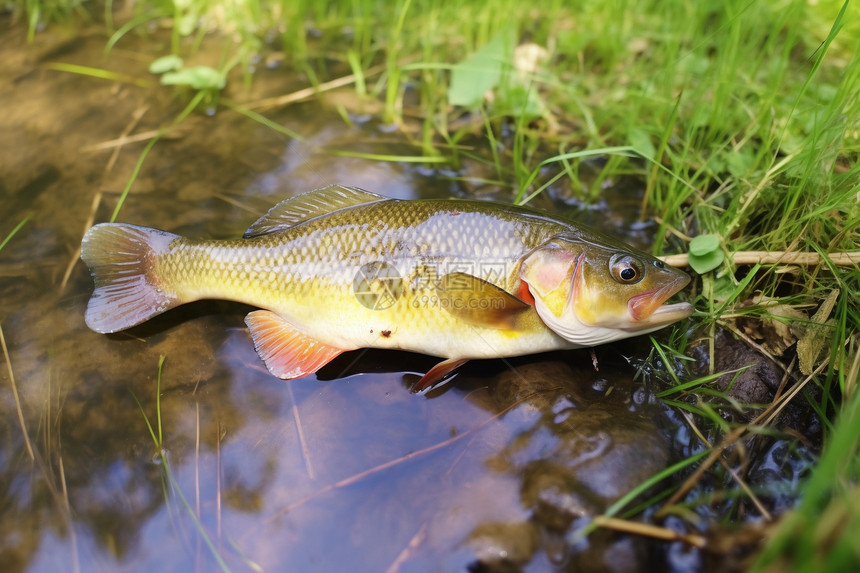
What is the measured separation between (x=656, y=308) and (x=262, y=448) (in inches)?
77.8

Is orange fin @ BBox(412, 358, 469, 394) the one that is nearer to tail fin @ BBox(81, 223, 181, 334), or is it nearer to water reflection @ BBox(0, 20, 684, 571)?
water reflection @ BBox(0, 20, 684, 571)

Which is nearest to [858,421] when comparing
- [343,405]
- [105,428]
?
[343,405]

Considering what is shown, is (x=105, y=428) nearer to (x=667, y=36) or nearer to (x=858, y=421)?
(x=858, y=421)

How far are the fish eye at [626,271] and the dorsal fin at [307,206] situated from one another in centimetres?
127

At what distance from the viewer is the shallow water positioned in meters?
2.16

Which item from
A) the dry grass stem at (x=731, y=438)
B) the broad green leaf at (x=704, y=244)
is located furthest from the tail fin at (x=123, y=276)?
the broad green leaf at (x=704, y=244)

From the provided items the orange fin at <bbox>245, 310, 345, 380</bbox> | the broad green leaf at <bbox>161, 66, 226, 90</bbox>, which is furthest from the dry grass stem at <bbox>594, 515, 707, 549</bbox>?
the broad green leaf at <bbox>161, 66, 226, 90</bbox>

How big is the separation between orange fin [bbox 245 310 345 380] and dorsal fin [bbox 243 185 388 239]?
0.49 m

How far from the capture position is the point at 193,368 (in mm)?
2818

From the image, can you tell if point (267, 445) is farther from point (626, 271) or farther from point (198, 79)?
point (198, 79)

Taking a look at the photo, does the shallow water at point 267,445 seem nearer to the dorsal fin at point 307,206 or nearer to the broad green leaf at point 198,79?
the dorsal fin at point 307,206

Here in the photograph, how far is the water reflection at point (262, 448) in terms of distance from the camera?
2.17 m

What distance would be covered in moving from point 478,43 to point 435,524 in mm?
4043

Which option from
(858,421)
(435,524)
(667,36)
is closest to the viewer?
(858,421)
